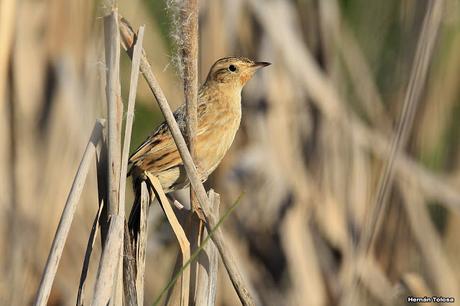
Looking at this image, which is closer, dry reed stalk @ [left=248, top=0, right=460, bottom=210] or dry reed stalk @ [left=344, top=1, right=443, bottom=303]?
dry reed stalk @ [left=344, top=1, right=443, bottom=303]

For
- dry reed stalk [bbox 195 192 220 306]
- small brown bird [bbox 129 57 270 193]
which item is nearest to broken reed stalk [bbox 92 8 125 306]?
dry reed stalk [bbox 195 192 220 306]

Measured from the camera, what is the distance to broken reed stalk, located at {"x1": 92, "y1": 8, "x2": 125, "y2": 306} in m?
2.18

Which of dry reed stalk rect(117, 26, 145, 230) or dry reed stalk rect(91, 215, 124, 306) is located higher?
dry reed stalk rect(117, 26, 145, 230)

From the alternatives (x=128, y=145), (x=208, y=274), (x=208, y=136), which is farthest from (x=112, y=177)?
(x=208, y=136)

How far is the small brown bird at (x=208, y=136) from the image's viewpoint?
348 centimetres

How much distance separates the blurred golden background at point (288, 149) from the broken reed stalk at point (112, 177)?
1.62m

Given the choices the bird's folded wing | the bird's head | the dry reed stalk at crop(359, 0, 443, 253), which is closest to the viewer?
the dry reed stalk at crop(359, 0, 443, 253)

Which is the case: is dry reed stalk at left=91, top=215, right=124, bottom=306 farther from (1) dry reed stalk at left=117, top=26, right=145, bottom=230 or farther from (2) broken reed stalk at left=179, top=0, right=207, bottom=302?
(2) broken reed stalk at left=179, top=0, right=207, bottom=302

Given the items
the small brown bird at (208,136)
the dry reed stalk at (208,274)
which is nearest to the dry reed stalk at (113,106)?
the dry reed stalk at (208,274)

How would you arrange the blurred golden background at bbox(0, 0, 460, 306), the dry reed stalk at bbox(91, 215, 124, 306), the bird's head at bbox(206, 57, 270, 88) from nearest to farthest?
1. the dry reed stalk at bbox(91, 215, 124, 306)
2. the bird's head at bbox(206, 57, 270, 88)
3. the blurred golden background at bbox(0, 0, 460, 306)

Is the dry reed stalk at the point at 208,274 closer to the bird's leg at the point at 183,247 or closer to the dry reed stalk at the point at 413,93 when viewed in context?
the bird's leg at the point at 183,247

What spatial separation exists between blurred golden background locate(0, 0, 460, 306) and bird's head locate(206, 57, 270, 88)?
328 millimetres

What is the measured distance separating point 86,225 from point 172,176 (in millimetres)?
914

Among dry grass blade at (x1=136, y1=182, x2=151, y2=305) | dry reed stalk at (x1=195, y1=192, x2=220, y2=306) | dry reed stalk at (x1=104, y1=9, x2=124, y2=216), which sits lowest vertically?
dry reed stalk at (x1=195, y1=192, x2=220, y2=306)
